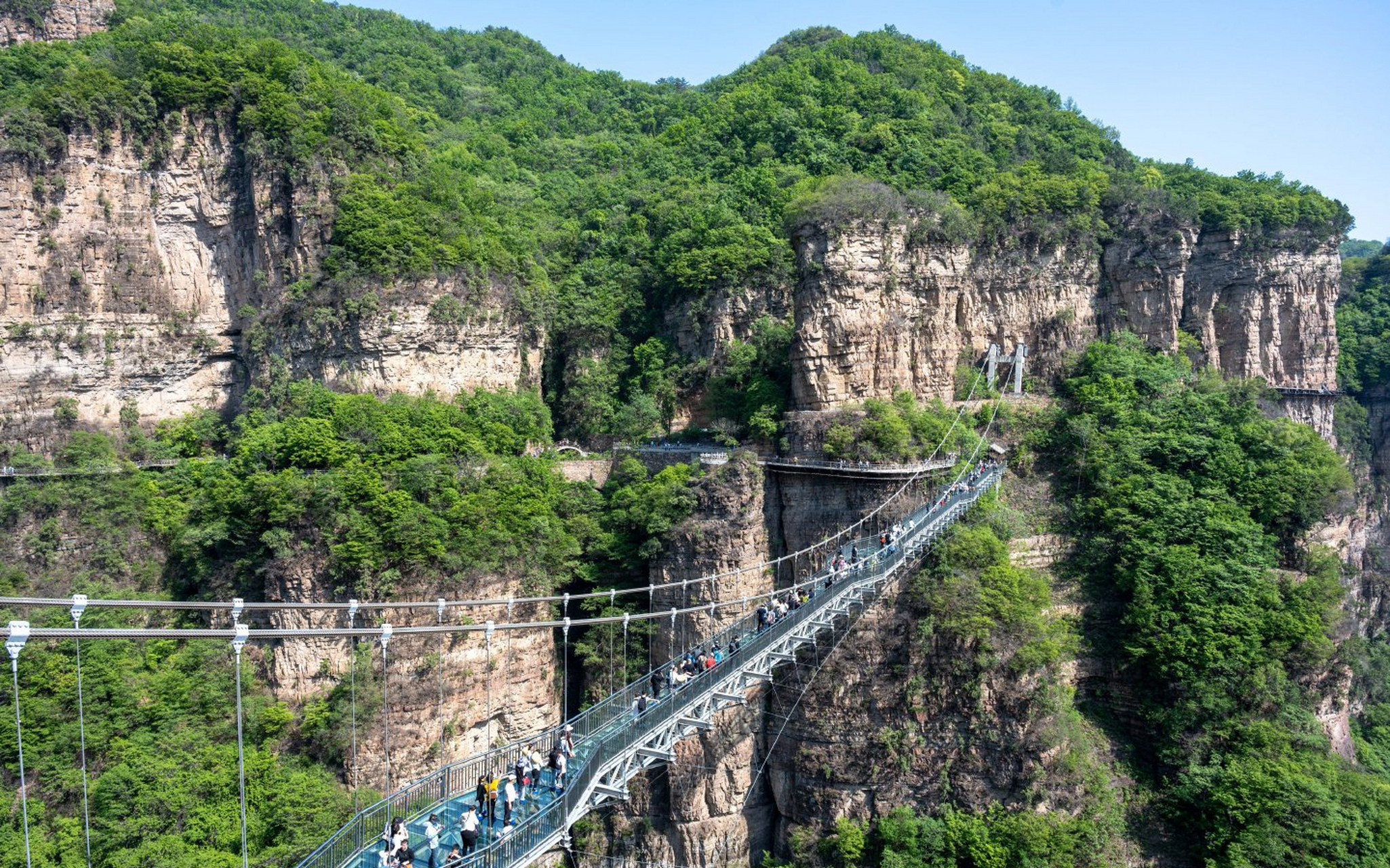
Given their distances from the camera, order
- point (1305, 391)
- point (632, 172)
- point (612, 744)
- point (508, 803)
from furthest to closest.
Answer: point (632, 172) → point (1305, 391) → point (612, 744) → point (508, 803)

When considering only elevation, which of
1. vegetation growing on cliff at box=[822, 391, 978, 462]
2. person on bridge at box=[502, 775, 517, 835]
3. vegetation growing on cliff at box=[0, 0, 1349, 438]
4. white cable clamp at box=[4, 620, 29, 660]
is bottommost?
person on bridge at box=[502, 775, 517, 835]

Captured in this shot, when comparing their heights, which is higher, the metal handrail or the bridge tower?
the bridge tower

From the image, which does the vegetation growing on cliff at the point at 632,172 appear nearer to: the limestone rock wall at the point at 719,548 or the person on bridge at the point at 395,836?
the limestone rock wall at the point at 719,548

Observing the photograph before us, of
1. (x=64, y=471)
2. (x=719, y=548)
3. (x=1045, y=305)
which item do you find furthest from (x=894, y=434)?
(x=64, y=471)

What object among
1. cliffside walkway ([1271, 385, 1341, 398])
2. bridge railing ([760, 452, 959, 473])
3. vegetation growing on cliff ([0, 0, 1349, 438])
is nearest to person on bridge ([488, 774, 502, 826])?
bridge railing ([760, 452, 959, 473])

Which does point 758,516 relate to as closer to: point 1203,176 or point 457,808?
point 457,808

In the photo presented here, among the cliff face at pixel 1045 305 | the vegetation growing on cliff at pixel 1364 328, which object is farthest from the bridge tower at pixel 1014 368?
the vegetation growing on cliff at pixel 1364 328

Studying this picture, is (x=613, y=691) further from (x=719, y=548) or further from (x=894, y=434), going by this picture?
(x=894, y=434)

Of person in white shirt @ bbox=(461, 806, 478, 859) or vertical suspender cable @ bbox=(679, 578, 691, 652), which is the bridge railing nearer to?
vertical suspender cable @ bbox=(679, 578, 691, 652)
